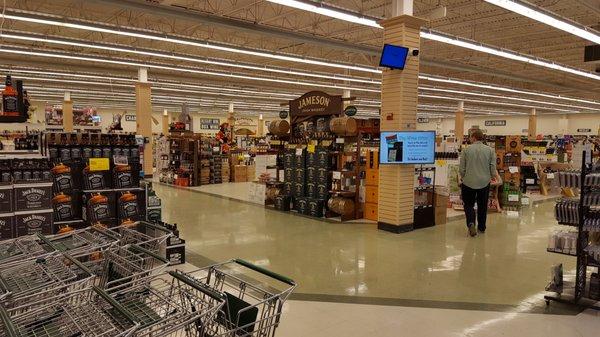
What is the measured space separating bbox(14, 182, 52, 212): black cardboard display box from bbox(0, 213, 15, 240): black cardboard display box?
10 cm

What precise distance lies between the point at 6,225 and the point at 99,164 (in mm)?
1269

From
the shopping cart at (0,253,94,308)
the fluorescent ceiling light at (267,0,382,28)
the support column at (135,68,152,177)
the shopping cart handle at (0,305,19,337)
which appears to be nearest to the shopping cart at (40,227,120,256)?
the shopping cart at (0,253,94,308)

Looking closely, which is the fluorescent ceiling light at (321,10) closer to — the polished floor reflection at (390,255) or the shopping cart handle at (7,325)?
the polished floor reflection at (390,255)

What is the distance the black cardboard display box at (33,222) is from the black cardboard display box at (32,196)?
0.05 meters

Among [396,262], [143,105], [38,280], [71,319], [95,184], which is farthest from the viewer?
[143,105]

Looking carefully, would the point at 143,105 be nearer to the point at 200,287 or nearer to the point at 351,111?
the point at 351,111

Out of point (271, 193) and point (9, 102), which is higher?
point (9, 102)

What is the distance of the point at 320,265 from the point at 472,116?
3979cm

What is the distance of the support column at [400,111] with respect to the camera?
25.4 feet

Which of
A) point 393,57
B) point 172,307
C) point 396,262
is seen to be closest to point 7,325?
point 172,307

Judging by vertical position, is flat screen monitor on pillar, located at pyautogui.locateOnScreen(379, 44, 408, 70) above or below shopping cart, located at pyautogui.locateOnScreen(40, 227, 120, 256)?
above

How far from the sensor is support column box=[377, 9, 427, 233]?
7.74 meters

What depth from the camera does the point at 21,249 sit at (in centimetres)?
286

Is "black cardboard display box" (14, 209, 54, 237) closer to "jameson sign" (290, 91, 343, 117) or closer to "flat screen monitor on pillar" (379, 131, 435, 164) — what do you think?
"flat screen monitor on pillar" (379, 131, 435, 164)
